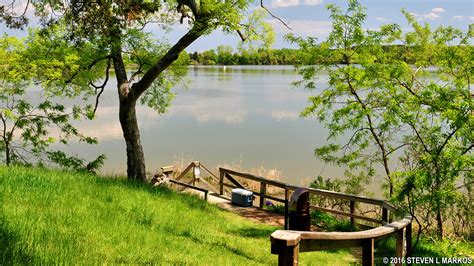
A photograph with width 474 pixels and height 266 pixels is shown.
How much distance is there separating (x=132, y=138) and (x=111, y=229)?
666cm

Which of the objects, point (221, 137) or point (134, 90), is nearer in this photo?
point (134, 90)

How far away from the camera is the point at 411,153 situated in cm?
1188

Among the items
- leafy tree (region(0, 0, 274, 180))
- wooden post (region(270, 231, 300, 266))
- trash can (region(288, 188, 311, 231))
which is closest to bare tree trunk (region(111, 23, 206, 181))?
leafy tree (region(0, 0, 274, 180))

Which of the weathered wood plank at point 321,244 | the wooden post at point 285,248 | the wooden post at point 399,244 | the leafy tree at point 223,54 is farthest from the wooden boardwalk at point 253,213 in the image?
the leafy tree at point 223,54

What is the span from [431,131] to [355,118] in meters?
4.52

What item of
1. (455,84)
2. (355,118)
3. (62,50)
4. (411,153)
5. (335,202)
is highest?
(62,50)

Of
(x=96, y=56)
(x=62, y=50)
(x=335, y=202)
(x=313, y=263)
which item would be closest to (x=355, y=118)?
(x=335, y=202)

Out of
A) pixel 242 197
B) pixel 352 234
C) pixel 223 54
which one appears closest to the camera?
pixel 352 234

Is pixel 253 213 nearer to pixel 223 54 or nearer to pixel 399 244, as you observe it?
pixel 399 244

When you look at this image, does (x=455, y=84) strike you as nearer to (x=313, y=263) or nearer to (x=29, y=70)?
(x=313, y=263)

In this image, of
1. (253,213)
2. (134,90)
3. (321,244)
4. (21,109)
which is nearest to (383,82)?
(253,213)

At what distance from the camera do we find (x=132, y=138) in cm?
1223

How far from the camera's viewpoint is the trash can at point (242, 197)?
40.9 ft

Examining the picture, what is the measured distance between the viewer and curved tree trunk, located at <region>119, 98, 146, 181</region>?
39.3 feet
